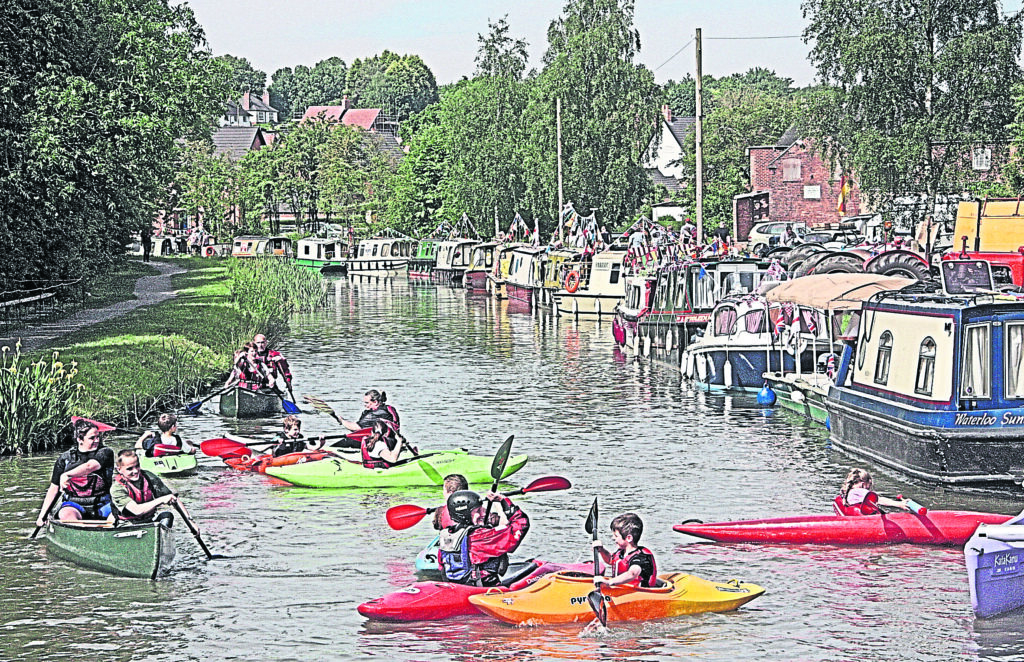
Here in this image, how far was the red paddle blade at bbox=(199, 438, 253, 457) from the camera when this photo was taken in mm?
23234

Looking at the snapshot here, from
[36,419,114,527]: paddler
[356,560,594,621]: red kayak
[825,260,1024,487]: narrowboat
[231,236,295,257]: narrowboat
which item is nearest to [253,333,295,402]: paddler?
[36,419,114,527]: paddler

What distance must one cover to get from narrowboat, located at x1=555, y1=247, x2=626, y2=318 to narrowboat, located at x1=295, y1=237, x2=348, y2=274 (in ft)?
122

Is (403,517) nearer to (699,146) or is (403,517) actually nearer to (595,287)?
(699,146)

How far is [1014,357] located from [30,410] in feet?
51.1

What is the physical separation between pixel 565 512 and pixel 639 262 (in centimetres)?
2957

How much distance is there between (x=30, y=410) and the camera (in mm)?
23453

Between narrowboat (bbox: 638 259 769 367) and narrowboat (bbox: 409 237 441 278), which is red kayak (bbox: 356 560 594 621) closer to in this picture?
narrowboat (bbox: 638 259 769 367)

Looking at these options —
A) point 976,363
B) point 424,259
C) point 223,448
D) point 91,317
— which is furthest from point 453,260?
point 976,363

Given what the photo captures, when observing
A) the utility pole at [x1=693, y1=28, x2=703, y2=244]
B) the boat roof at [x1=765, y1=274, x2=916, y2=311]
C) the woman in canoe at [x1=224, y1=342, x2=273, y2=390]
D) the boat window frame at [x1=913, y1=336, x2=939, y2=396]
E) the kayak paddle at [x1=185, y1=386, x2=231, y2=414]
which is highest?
the utility pole at [x1=693, y1=28, x2=703, y2=244]

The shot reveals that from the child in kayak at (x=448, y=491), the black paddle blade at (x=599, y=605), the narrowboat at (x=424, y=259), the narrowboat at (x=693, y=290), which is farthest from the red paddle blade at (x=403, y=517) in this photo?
the narrowboat at (x=424, y=259)

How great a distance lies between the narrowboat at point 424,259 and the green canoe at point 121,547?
6731 cm

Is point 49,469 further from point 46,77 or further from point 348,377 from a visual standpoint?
point 46,77

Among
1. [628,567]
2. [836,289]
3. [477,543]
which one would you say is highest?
[836,289]

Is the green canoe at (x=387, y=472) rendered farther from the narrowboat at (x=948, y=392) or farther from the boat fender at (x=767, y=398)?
the boat fender at (x=767, y=398)
